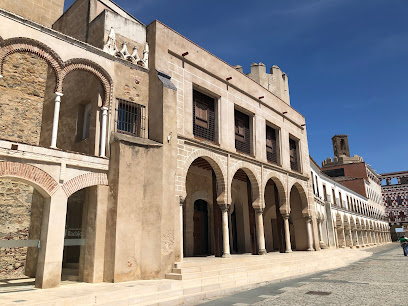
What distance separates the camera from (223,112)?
559 inches

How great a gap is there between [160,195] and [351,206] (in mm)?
34888

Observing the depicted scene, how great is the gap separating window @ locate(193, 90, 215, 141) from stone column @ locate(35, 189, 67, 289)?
20.8 ft

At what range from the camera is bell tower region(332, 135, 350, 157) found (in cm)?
5978

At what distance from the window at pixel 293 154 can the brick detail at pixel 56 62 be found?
12988 millimetres

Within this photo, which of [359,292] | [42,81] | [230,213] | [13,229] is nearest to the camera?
[359,292]

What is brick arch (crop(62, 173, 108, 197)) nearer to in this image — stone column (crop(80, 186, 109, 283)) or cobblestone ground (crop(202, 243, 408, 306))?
stone column (crop(80, 186, 109, 283))

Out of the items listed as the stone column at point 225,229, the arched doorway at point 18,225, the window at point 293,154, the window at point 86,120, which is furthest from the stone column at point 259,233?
Answer: the arched doorway at point 18,225

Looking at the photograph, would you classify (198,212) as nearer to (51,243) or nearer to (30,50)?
(51,243)

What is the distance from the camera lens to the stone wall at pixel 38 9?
557 inches

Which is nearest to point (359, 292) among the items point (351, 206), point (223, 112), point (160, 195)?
point (160, 195)

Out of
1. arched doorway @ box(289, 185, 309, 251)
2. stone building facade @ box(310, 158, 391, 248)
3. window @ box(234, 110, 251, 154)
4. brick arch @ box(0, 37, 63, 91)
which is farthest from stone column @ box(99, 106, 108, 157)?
stone building facade @ box(310, 158, 391, 248)

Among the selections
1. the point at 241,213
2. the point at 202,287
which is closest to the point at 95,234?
the point at 202,287

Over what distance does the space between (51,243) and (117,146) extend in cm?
317

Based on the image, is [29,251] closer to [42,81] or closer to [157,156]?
[157,156]
